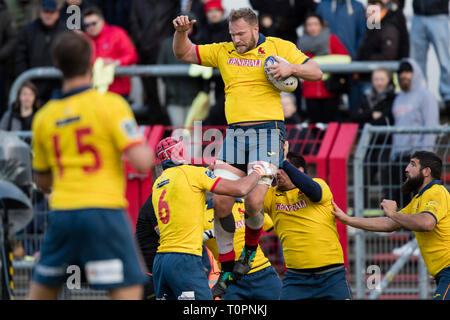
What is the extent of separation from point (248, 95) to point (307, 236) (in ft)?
5.22

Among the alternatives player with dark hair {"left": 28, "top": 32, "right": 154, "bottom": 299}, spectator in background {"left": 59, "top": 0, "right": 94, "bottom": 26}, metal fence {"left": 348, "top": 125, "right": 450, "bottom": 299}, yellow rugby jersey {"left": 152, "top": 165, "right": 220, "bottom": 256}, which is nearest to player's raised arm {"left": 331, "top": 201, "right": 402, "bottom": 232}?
yellow rugby jersey {"left": 152, "top": 165, "right": 220, "bottom": 256}

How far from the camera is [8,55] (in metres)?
13.8

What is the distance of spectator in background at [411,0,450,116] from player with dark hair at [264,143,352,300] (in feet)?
15.7

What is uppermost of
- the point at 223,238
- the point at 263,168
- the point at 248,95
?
the point at 248,95

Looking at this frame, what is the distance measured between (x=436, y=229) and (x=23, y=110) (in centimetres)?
647

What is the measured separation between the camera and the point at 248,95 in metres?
7.92

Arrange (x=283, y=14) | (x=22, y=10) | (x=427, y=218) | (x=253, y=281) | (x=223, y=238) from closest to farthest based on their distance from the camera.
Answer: (x=427, y=218), (x=223, y=238), (x=253, y=281), (x=283, y=14), (x=22, y=10)

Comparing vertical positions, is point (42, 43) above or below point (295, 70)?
above

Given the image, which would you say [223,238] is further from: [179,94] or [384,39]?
[384,39]

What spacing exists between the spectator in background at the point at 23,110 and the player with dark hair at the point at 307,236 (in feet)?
15.3

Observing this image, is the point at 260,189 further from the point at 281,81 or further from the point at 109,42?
the point at 109,42

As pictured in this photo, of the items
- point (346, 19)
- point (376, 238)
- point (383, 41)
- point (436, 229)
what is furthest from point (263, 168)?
point (346, 19)

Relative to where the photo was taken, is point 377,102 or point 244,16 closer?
point 244,16

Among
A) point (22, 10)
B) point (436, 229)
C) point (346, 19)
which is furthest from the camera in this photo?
point (22, 10)
